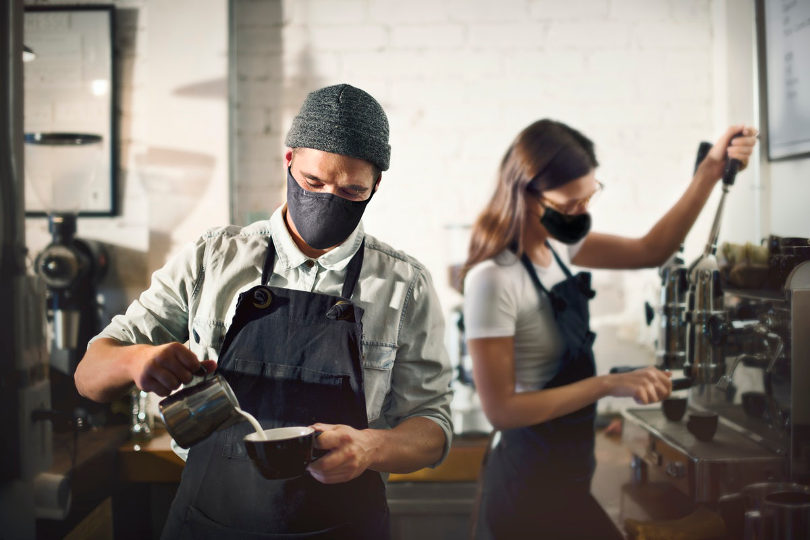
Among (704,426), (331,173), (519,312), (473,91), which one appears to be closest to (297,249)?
(331,173)

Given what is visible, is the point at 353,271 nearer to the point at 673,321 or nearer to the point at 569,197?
the point at 569,197

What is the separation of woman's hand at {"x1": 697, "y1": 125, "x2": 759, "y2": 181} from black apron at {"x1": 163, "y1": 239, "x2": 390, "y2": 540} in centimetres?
101

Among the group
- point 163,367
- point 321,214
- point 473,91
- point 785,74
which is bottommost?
point 163,367

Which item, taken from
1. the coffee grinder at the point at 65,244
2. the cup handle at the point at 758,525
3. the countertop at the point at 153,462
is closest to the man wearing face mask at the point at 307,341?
the countertop at the point at 153,462

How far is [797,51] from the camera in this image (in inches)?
60.9

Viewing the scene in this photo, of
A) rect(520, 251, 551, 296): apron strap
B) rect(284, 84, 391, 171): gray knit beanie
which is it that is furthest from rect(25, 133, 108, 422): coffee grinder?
rect(520, 251, 551, 296): apron strap

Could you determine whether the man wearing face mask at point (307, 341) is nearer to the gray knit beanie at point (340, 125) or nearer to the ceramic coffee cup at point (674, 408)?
the gray knit beanie at point (340, 125)

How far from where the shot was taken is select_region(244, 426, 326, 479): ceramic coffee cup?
34.4 inches

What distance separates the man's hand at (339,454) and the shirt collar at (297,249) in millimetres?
316

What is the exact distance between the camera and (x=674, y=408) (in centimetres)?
162

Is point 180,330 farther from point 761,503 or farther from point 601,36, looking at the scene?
point 601,36

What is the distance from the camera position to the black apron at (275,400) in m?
1.06

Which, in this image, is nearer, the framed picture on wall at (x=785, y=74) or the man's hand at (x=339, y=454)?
the man's hand at (x=339, y=454)

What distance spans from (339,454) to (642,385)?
77 cm
